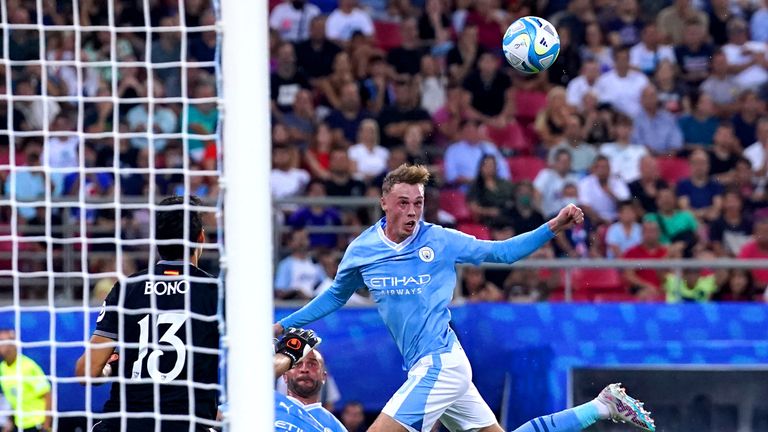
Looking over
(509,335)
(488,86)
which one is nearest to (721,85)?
(488,86)

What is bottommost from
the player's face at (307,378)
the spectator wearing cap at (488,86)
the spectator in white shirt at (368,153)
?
the player's face at (307,378)

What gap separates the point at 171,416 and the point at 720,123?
979 cm

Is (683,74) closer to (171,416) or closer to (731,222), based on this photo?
(731,222)

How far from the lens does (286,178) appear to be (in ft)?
43.8

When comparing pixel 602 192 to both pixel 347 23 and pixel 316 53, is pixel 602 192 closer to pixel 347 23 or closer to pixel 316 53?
pixel 316 53

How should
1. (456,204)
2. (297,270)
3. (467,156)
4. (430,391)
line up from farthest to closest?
1. (467,156)
2. (456,204)
3. (297,270)
4. (430,391)

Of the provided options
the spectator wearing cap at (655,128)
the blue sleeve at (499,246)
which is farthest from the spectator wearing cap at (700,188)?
the blue sleeve at (499,246)

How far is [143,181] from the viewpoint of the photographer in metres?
13.0

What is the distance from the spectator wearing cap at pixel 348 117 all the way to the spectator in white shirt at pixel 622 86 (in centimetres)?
266

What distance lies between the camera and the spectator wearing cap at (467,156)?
13.5 metres

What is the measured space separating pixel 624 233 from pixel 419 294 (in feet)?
18.6

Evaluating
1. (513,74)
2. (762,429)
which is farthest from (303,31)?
(762,429)

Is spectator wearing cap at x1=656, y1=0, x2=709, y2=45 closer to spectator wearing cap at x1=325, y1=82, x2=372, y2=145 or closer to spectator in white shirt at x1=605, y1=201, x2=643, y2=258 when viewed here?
spectator in white shirt at x1=605, y1=201, x2=643, y2=258

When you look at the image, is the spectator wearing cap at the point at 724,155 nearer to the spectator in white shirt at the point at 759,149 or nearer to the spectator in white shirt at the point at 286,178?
the spectator in white shirt at the point at 759,149
